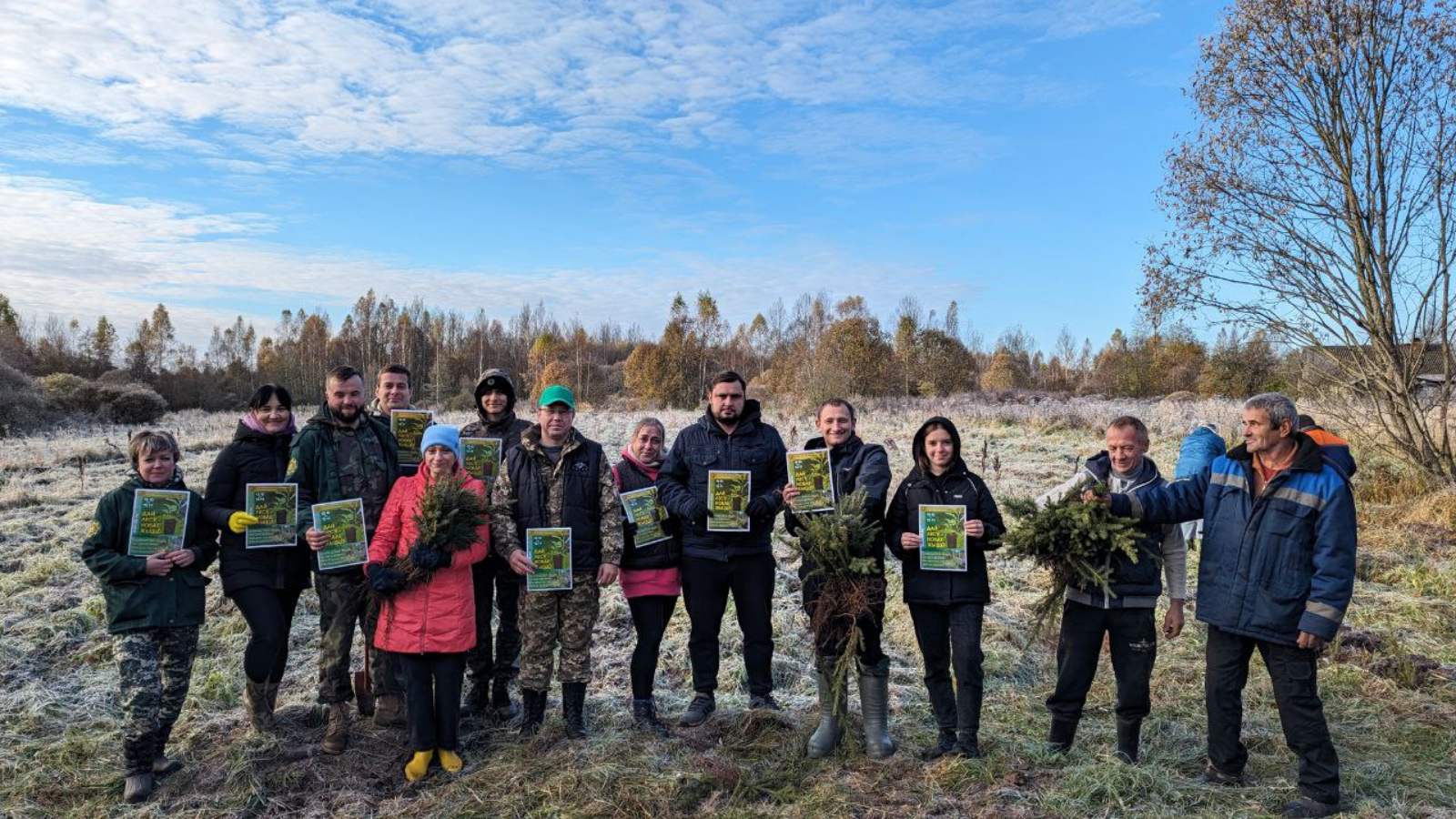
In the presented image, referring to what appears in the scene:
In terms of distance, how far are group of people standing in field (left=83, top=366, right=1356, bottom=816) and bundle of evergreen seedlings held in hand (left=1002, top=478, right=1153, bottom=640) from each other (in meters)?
0.09

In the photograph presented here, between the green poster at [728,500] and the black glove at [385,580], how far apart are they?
1.95 m

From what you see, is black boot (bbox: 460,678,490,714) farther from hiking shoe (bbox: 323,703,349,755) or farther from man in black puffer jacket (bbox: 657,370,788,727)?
man in black puffer jacket (bbox: 657,370,788,727)

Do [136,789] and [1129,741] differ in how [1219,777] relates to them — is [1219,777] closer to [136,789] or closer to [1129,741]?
[1129,741]

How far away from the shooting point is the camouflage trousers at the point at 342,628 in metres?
5.35

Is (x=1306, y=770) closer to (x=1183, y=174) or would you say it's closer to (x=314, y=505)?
(x=314, y=505)

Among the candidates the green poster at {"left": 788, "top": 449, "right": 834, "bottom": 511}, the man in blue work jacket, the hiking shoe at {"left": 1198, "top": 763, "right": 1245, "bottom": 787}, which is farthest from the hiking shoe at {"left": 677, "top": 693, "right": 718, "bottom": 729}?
the hiking shoe at {"left": 1198, "top": 763, "right": 1245, "bottom": 787}

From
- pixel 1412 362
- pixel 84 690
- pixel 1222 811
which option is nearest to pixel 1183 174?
pixel 1412 362

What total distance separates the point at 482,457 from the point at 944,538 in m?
3.20

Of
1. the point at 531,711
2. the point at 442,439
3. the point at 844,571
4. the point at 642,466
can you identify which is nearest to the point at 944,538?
the point at 844,571

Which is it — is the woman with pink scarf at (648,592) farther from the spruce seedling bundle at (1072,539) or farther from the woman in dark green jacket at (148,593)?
the woman in dark green jacket at (148,593)

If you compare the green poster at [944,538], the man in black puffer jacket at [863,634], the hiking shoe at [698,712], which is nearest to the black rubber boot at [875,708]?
the man in black puffer jacket at [863,634]

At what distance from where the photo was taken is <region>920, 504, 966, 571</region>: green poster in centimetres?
501

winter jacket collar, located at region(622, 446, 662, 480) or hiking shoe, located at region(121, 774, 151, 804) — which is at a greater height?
winter jacket collar, located at region(622, 446, 662, 480)

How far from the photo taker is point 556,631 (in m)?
5.50
